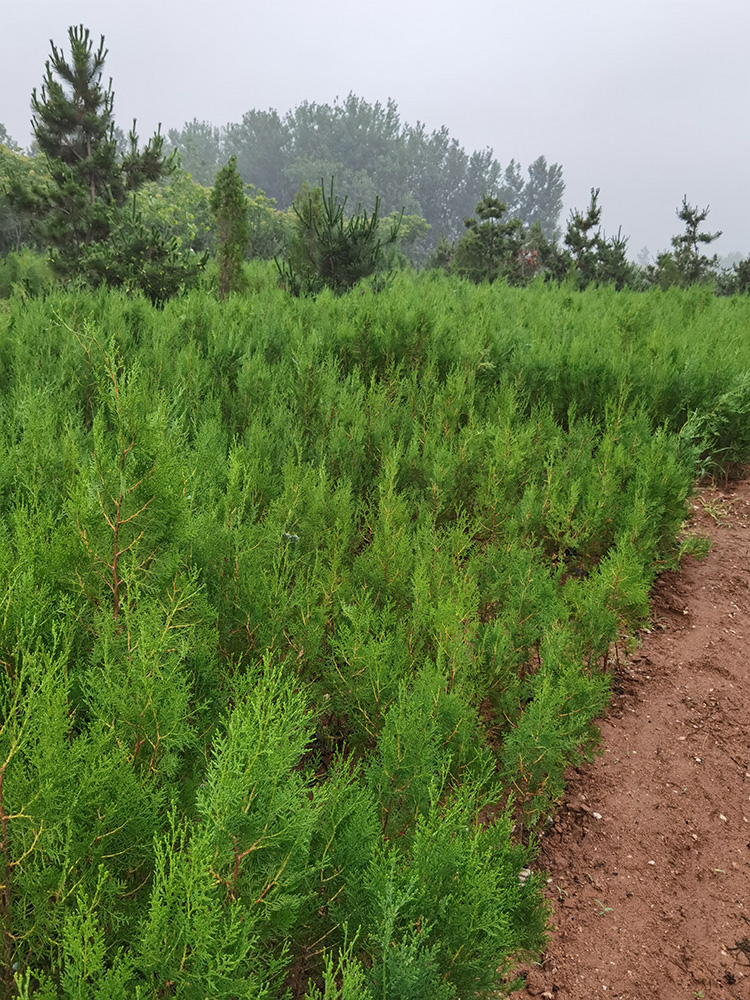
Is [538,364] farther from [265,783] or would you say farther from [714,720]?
[265,783]

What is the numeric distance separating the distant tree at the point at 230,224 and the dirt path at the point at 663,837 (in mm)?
9339

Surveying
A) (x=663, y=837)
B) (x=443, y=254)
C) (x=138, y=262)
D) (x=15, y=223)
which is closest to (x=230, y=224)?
(x=138, y=262)

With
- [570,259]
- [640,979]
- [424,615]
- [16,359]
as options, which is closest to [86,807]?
[424,615]

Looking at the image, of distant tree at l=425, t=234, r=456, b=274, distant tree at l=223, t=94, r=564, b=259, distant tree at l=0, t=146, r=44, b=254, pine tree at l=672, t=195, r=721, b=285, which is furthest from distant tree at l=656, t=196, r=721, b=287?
distant tree at l=223, t=94, r=564, b=259

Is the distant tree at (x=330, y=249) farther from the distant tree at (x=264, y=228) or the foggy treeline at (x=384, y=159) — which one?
the foggy treeline at (x=384, y=159)

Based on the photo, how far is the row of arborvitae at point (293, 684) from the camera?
4.66ft

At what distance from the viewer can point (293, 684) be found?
2131mm

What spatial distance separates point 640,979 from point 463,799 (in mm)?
894

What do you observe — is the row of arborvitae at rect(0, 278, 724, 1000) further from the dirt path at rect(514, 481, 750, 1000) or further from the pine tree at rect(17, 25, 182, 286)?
the pine tree at rect(17, 25, 182, 286)

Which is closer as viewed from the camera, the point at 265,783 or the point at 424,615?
the point at 265,783

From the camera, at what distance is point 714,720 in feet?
10.2

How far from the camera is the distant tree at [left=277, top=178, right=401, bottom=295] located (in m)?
10.4

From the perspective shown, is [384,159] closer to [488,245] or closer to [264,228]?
[264,228]

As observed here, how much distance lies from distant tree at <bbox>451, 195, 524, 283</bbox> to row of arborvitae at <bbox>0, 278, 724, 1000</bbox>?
14.6m
